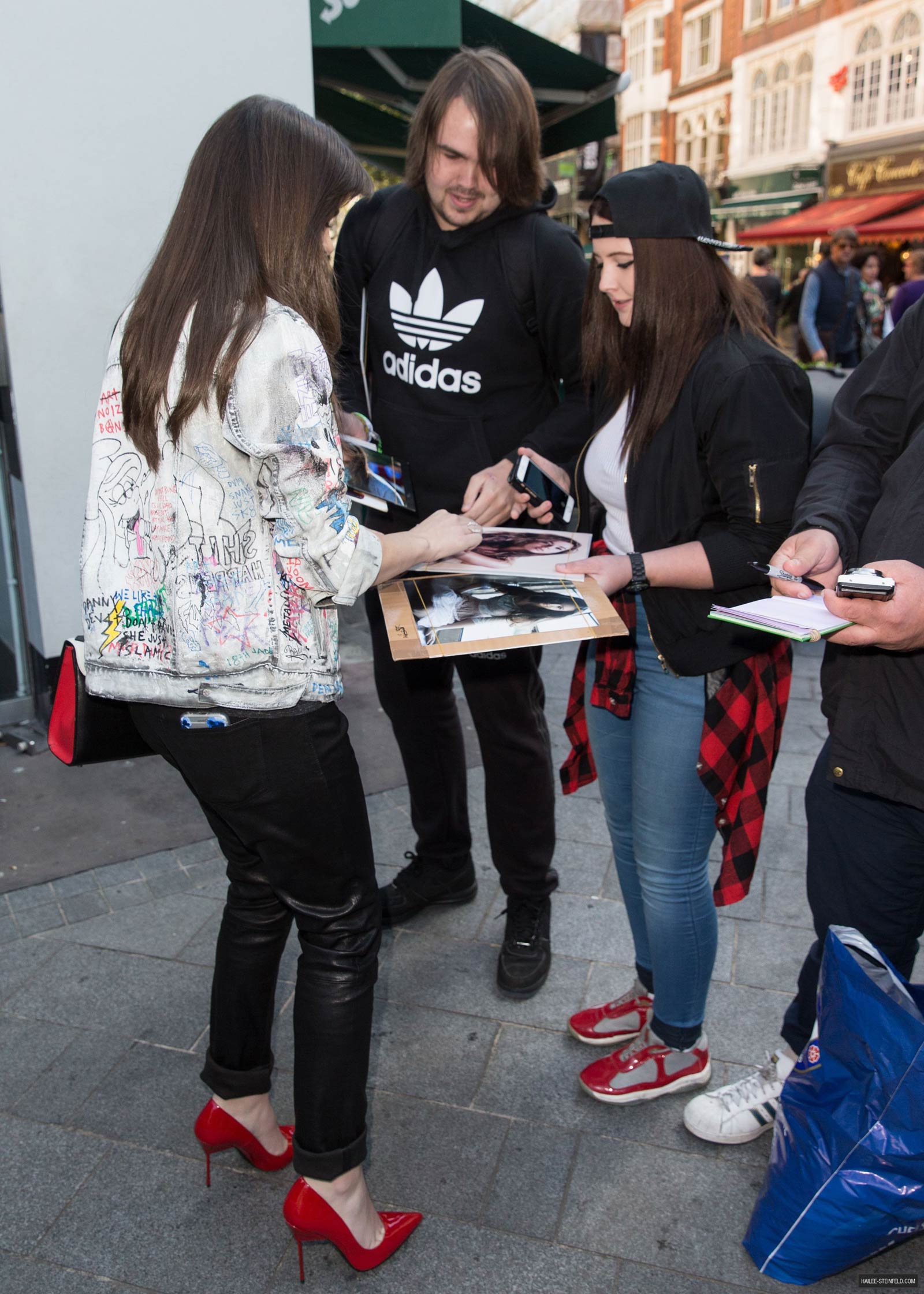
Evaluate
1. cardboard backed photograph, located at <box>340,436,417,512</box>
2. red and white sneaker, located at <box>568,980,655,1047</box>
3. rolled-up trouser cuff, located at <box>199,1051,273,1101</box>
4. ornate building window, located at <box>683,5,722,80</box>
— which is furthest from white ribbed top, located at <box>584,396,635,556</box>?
ornate building window, located at <box>683,5,722,80</box>

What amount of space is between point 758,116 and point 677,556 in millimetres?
36034

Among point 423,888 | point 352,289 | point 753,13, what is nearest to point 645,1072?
point 423,888

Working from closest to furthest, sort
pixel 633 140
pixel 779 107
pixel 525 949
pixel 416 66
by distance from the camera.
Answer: pixel 525 949
pixel 416 66
pixel 779 107
pixel 633 140

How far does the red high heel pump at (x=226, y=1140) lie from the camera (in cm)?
215

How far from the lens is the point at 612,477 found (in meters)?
2.19

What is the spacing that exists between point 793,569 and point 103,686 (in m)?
1.16

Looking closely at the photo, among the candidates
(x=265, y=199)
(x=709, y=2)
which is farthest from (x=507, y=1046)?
(x=709, y=2)

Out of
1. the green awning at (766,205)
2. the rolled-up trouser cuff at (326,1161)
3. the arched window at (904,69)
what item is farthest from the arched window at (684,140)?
the rolled-up trouser cuff at (326,1161)

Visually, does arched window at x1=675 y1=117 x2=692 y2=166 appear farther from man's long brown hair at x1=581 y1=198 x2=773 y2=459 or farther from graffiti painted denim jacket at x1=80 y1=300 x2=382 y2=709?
graffiti painted denim jacket at x1=80 y1=300 x2=382 y2=709

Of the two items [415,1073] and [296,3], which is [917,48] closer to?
[296,3]

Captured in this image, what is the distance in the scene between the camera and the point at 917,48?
82.9 ft

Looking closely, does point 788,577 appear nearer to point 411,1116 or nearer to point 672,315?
point 672,315

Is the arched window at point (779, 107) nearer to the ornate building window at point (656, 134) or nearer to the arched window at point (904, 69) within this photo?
the arched window at point (904, 69)

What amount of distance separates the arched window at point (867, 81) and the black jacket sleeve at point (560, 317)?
28960mm
